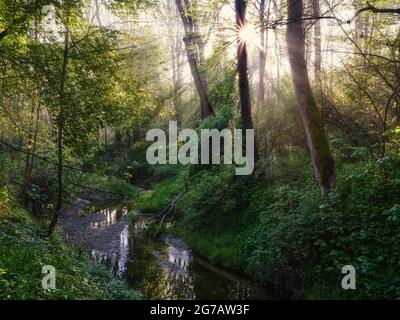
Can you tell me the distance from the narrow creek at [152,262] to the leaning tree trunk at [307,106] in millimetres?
3162

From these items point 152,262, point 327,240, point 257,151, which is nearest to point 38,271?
point 152,262

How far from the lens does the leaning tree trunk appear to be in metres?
9.75

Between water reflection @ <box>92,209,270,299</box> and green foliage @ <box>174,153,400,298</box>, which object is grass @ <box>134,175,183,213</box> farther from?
green foliage @ <box>174,153,400,298</box>

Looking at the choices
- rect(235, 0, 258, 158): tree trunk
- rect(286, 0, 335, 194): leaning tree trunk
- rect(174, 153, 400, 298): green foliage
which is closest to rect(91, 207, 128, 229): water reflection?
rect(174, 153, 400, 298): green foliage

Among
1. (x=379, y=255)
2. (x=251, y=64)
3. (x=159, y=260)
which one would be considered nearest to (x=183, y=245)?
(x=159, y=260)

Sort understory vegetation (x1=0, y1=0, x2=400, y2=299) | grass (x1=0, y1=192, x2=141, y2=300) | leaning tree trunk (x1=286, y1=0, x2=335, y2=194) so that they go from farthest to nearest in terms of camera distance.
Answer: leaning tree trunk (x1=286, y1=0, x2=335, y2=194)
understory vegetation (x1=0, y1=0, x2=400, y2=299)
grass (x1=0, y1=192, x2=141, y2=300)

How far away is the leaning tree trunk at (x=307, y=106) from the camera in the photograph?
9.75m

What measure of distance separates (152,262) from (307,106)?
640 centimetres

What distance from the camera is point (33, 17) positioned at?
9.21m

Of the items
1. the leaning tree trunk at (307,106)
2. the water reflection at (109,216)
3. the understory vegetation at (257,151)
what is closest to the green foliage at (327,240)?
the understory vegetation at (257,151)

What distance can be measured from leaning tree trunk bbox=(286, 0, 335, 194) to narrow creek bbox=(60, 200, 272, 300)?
316 cm

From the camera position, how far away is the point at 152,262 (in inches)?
488

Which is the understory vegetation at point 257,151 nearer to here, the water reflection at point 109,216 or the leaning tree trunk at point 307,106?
the leaning tree trunk at point 307,106

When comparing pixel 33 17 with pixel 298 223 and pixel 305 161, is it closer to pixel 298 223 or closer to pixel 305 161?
pixel 298 223
